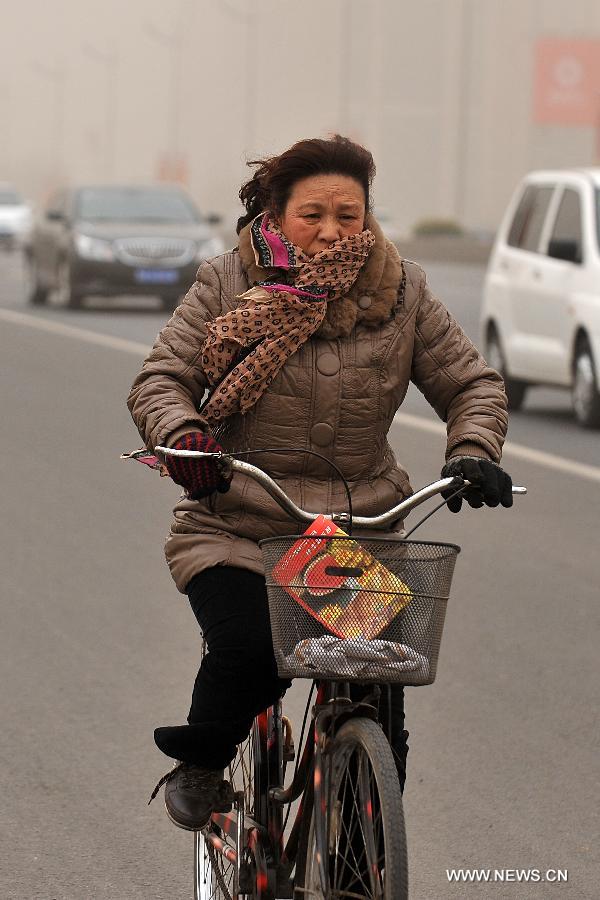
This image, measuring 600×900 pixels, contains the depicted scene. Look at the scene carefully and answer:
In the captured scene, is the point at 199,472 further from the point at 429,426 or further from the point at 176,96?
the point at 176,96

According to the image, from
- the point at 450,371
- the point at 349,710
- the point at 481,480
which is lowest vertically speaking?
the point at 349,710

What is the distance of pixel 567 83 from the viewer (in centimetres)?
7931

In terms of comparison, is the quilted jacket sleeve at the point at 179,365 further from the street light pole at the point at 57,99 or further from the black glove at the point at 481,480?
the street light pole at the point at 57,99

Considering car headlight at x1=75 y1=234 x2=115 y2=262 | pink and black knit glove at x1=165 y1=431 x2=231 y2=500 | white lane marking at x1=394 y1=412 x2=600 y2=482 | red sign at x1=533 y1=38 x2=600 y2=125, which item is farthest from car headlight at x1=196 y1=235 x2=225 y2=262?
red sign at x1=533 y1=38 x2=600 y2=125

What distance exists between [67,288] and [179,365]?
2293 centimetres

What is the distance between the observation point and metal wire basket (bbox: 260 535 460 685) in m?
3.64

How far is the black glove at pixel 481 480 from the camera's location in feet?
12.7

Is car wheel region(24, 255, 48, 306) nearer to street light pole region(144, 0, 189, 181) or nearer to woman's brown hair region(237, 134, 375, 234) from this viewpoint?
woman's brown hair region(237, 134, 375, 234)

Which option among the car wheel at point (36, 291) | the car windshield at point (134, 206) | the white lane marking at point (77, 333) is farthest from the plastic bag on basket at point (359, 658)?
the car wheel at point (36, 291)

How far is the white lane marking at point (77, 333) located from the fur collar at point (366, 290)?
15396 millimetres

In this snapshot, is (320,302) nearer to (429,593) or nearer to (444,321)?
(444,321)

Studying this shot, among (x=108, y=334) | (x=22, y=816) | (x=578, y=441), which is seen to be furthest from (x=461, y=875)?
(x=108, y=334)

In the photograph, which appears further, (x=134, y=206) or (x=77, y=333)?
(x=134, y=206)

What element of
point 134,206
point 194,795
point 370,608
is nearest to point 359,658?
point 370,608
